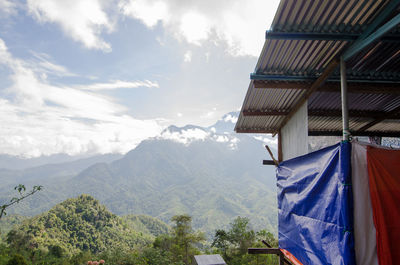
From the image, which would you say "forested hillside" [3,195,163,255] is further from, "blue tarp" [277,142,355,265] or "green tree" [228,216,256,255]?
"blue tarp" [277,142,355,265]

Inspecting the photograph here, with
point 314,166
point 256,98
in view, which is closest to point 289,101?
point 256,98

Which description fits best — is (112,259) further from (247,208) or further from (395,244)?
(247,208)

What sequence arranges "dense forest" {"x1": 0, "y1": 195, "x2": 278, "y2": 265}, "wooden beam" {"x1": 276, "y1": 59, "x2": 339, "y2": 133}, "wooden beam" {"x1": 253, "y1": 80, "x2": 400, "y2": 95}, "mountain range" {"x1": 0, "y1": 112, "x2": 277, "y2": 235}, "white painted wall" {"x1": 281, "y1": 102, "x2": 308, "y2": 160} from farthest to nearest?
"mountain range" {"x1": 0, "y1": 112, "x2": 277, "y2": 235} < "dense forest" {"x1": 0, "y1": 195, "x2": 278, "y2": 265} < "white painted wall" {"x1": 281, "y1": 102, "x2": 308, "y2": 160} < "wooden beam" {"x1": 253, "y1": 80, "x2": 400, "y2": 95} < "wooden beam" {"x1": 276, "y1": 59, "x2": 339, "y2": 133}

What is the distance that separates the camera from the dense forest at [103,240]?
9.70 m

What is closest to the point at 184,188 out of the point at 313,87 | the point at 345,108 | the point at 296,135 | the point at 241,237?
the point at 241,237

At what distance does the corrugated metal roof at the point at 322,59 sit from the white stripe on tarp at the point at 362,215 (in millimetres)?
1045

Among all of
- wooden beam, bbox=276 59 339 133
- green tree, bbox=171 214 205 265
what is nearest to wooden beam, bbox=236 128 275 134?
wooden beam, bbox=276 59 339 133

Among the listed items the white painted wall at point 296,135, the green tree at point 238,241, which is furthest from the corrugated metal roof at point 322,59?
the green tree at point 238,241

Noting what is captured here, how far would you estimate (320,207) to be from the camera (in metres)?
2.60

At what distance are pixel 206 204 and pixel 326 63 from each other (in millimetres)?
122024

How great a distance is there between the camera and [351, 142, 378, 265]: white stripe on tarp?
2.07 m

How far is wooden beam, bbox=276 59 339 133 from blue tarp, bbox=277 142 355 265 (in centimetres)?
87

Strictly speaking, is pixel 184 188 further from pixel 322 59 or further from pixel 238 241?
pixel 322 59

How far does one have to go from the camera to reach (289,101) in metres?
3.99
